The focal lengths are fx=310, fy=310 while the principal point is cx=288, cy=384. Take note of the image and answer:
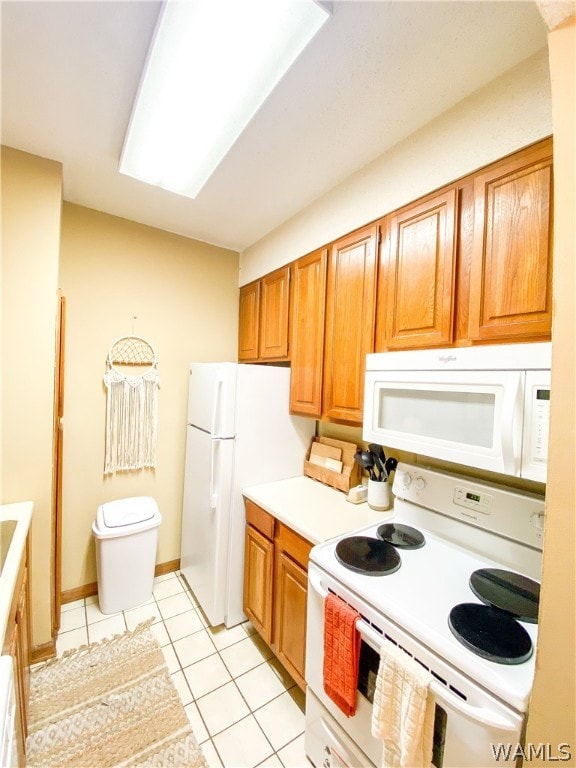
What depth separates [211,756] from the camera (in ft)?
4.16

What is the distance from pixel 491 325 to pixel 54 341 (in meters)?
1.98

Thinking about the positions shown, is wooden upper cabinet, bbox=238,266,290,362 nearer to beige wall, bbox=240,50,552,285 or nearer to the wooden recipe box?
beige wall, bbox=240,50,552,285

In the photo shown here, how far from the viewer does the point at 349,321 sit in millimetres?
1628

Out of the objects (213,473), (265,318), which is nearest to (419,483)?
(213,473)

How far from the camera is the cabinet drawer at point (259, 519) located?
1.67m

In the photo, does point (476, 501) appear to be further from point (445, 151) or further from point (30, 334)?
point (30, 334)

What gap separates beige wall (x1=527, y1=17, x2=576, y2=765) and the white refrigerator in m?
1.51

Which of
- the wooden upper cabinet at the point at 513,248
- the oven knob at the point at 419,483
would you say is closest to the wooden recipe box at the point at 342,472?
the oven knob at the point at 419,483

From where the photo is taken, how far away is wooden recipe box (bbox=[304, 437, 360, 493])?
186cm

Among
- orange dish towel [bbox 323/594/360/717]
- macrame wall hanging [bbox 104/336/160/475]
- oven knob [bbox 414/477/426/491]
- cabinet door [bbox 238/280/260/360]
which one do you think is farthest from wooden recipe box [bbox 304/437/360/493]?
macrame wall hanging [bbox 104/336/160/475]

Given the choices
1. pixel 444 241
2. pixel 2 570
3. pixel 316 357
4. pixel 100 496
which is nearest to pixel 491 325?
pixel 444 241

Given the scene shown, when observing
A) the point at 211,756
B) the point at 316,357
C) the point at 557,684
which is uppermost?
the point at 316,357

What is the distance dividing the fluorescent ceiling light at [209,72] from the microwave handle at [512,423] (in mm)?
1171

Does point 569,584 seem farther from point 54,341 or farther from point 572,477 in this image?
point 54,341
